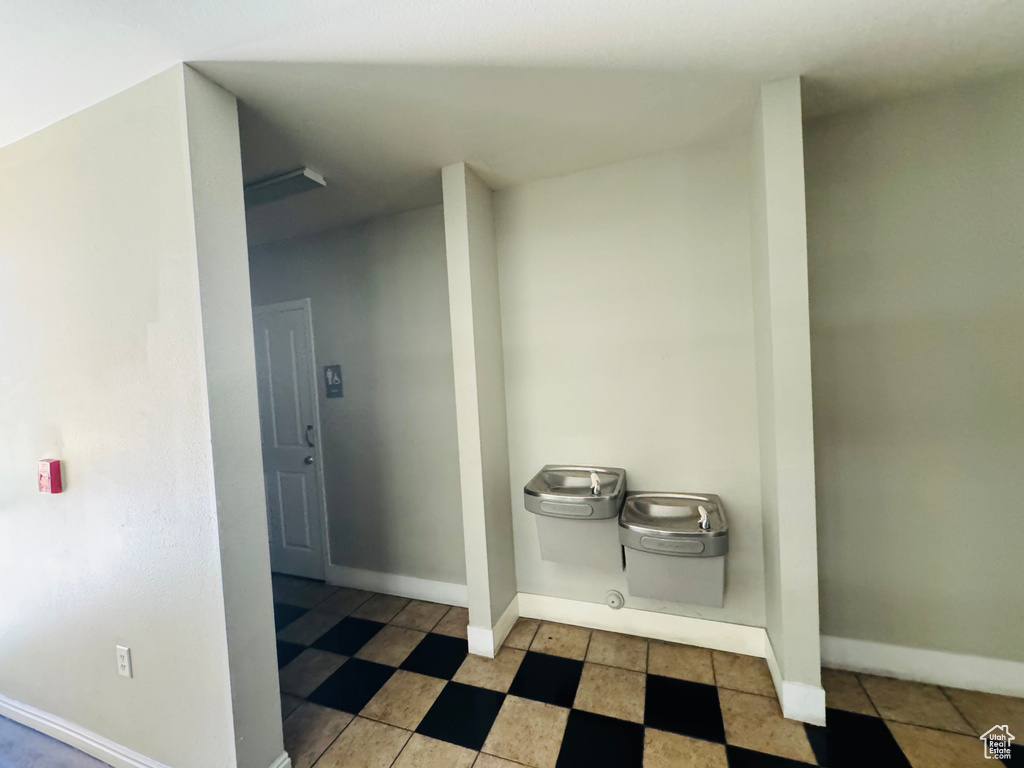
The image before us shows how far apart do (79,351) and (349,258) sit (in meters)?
1.50

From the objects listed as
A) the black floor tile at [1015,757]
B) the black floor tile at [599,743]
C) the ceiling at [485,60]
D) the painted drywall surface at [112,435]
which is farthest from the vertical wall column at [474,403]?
the black floor tile at [1015,757]

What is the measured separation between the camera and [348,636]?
7.43ft

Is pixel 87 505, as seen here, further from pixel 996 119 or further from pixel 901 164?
pixel 996 119

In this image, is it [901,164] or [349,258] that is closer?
[901,164]

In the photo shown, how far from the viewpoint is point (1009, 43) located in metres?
1.37

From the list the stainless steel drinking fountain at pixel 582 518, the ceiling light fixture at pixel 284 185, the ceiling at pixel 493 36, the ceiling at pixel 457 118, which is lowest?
the stainless steel drinking fountain at pixel 582 518

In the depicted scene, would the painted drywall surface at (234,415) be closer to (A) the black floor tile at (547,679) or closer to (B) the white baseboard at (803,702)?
(A) the black floor tile at (547,679)

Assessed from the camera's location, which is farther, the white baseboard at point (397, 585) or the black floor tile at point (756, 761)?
the white baseboard at point (397, 585)

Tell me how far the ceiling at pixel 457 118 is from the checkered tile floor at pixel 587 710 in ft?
8.29

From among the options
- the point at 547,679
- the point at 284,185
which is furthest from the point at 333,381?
the point at 547,679

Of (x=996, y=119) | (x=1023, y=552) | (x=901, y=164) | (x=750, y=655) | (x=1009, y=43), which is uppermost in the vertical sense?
(x=1009, y=43)

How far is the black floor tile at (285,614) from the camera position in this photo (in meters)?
2.44

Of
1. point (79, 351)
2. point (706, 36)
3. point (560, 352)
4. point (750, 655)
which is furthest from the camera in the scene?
point (560, 352)

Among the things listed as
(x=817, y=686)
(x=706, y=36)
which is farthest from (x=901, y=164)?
(x=817, y=686)
